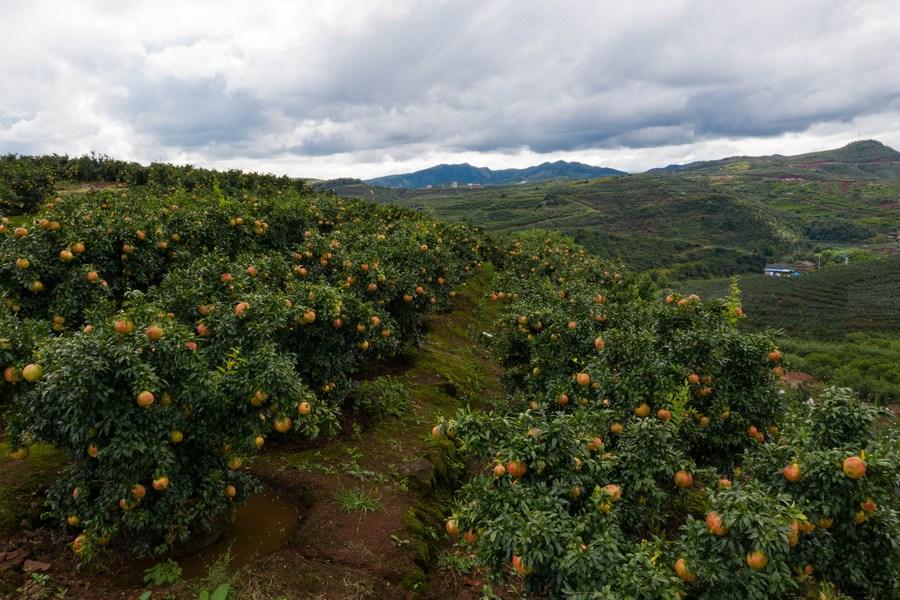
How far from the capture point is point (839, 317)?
190 ft

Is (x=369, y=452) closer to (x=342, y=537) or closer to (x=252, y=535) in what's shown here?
(x=342, y=537)

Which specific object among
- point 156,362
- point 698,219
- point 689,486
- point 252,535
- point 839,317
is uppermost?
point 156,362

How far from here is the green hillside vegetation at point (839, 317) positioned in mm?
40969

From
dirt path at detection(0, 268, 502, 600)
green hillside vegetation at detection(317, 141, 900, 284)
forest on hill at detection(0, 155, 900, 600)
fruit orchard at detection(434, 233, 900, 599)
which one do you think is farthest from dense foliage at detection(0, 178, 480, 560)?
green hillside vegetation at detection(317, 141, 900, 284)

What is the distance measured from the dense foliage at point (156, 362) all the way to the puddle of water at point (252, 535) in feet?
1.17

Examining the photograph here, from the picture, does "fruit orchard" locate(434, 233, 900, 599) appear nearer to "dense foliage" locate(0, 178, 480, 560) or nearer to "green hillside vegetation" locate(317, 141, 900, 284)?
"dense foliage" locate(0, 178, 480, 560)

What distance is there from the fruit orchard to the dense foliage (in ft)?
7.00

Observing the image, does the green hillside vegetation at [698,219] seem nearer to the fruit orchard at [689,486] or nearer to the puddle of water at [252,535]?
the fruit orchard at [689,486]

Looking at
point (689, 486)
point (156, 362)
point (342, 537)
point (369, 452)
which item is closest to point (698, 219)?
point (369, 452)

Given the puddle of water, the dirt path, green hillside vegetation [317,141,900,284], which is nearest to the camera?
the dirt path

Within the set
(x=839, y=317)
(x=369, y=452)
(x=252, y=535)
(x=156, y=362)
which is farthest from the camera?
(x=839, y=317)

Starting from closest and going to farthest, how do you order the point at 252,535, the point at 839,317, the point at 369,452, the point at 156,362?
the point at 156,362
the point at 252,535
the point at 369,452
the point at 839,317

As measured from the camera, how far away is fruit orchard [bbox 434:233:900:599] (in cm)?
302

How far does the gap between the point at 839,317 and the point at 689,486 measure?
236 ft
